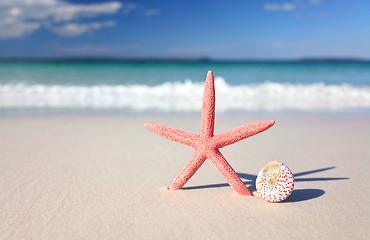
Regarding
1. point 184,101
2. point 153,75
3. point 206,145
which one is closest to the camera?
point 206,145

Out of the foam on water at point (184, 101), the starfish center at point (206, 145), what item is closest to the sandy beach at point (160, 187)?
the starfish center at point (206, 145)

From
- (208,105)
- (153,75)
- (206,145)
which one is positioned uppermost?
(208,105)

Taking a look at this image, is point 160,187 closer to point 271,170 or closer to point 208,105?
point 208,105

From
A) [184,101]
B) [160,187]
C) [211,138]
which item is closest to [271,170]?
[211,138]

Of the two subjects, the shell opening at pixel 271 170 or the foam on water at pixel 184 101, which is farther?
the foam on water at pixel 184 101

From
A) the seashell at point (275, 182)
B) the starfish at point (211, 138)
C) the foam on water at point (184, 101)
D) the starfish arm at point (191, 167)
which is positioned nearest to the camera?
the seashell at point (275, 182)

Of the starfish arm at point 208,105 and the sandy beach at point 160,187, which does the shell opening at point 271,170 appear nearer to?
the sandy beach at point 160,187

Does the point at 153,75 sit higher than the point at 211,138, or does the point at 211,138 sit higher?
the point at 211,138
